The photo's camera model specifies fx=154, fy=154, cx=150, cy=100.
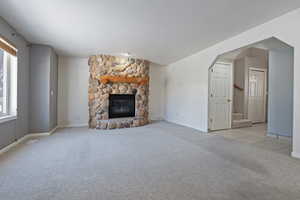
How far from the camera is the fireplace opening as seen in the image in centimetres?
535

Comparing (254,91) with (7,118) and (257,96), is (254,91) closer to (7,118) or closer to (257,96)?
(257,96)

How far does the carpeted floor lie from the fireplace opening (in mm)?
2194

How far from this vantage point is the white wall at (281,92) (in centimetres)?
382

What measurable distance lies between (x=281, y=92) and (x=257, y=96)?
7.87 feet

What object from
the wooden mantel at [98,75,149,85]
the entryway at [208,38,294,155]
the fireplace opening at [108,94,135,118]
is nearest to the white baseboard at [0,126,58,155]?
the fireplace opening at [108,94,135,118]

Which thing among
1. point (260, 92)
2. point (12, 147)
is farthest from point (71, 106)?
point (260, 92)

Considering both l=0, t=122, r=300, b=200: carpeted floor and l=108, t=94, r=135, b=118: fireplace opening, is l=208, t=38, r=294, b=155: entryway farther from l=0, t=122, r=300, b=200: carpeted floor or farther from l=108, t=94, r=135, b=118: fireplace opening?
l=108, t=94, r=135, b=118: fireplace opening

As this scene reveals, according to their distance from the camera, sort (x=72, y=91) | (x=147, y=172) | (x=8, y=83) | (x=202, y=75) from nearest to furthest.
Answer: (x=147, y=172), (x=8, y=83), (x=202, y=75), (x=72, y=91)

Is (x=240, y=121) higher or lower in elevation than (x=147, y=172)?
higher

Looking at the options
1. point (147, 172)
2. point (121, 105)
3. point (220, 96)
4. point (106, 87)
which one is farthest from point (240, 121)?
point (106, 87)

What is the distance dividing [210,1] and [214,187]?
2438 mm

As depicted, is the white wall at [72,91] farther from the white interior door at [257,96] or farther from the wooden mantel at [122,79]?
the white interior door at [257,96]

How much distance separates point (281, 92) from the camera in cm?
399

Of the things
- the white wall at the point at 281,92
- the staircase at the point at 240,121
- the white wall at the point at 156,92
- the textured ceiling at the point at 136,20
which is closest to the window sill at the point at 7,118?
the textured ceiling at the point at 136,20
